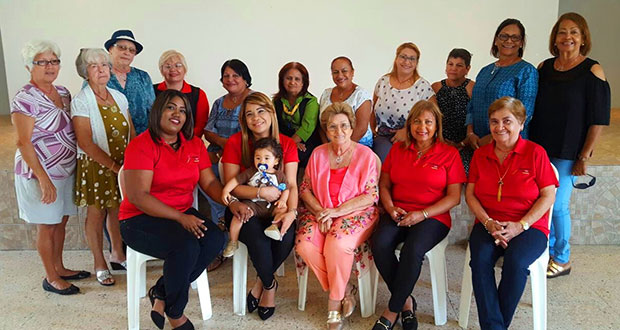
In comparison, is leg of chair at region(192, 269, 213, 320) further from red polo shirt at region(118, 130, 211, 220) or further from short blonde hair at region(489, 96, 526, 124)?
short blonde hair at region(489, 96, 526, 124)

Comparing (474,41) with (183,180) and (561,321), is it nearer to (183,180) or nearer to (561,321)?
(561,321)

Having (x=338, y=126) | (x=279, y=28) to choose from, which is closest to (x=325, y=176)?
(x=338, y=126)

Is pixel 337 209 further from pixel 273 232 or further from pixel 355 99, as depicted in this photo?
pixel 355 99

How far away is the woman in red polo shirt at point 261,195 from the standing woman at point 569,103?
4.94ft

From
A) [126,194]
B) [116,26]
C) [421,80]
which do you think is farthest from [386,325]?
[116,26]

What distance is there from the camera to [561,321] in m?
2.35

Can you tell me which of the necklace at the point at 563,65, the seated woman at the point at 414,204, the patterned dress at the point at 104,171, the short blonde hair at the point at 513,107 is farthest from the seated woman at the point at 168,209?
the necklace at the point at 563,65

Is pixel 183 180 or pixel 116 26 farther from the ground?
pixel 116 26

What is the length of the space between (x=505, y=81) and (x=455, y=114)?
0.47m

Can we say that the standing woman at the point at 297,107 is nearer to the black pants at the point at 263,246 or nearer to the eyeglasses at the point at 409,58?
the eyeglasses at the point at 409,58

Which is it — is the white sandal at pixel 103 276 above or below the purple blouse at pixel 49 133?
below

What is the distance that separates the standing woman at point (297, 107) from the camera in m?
3.03

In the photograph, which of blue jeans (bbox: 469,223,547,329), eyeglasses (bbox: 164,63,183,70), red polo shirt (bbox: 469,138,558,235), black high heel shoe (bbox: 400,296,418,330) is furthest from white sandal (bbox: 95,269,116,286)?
red polo shirt (bbox: 469,138,558,235)

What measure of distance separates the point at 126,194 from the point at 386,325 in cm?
145
